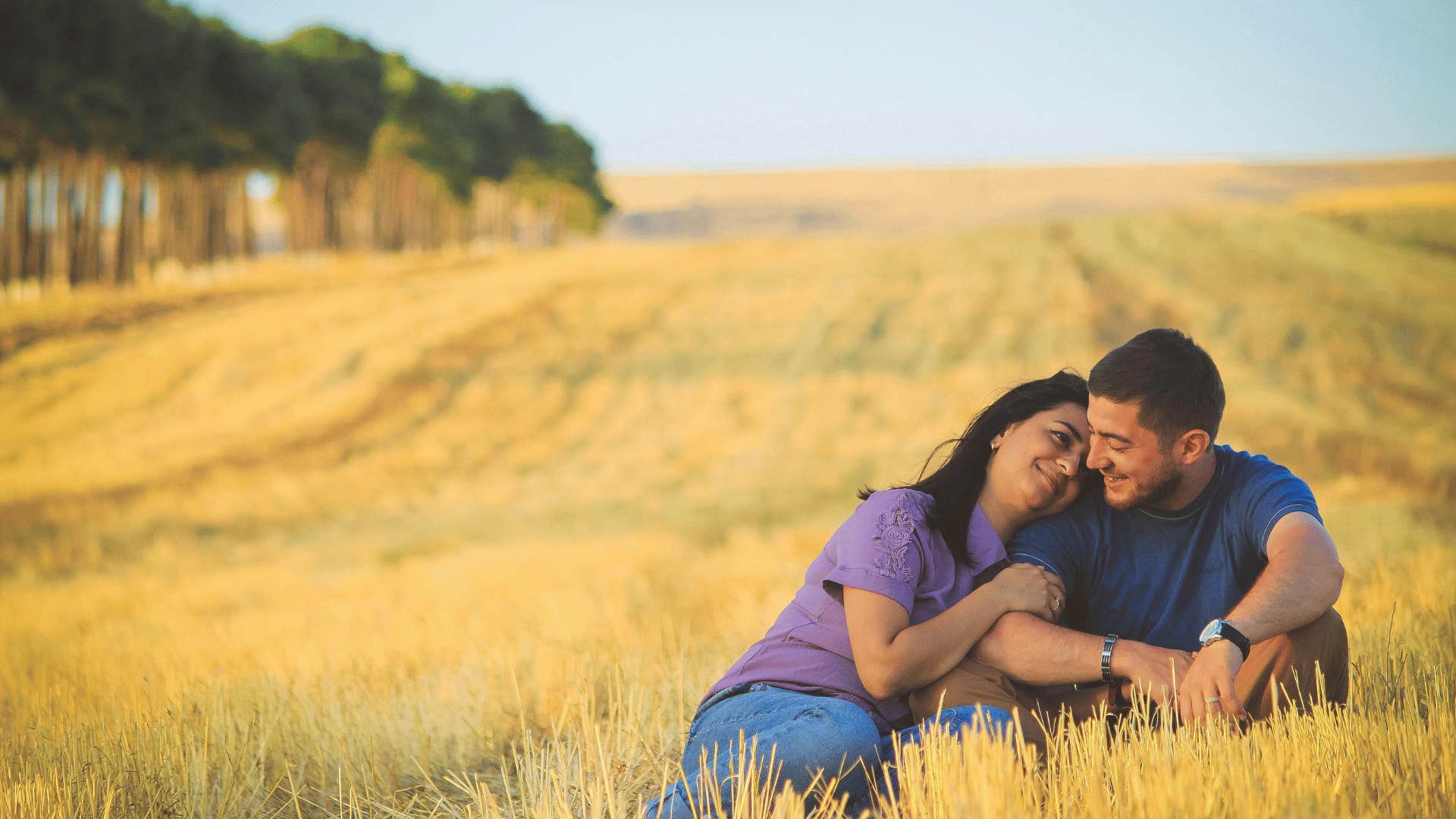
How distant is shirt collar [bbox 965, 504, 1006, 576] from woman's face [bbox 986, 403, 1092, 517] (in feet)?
0.38

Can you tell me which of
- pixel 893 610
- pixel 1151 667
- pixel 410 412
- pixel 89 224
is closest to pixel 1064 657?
pixel 1151 667

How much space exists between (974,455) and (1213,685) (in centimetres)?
106

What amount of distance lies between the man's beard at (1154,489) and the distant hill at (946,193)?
87158mm

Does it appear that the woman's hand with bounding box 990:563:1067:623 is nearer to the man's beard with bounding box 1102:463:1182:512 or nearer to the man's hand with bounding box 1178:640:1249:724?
the man's beard with bounding box 1102:463:1182:512

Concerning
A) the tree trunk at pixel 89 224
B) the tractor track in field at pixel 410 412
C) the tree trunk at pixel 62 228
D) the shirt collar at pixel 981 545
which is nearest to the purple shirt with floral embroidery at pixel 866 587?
the shirt collar at pixel 981 545

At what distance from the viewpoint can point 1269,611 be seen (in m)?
3.45

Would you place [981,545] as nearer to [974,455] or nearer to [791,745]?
[974,455]

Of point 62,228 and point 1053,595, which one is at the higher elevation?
point 62,228

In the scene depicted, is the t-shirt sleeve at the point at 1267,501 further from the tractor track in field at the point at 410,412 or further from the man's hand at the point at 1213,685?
the tractor track in field at the point at 410,412

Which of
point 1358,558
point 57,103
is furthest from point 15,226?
point 1358,558

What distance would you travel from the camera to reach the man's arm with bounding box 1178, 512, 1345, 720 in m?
3.40

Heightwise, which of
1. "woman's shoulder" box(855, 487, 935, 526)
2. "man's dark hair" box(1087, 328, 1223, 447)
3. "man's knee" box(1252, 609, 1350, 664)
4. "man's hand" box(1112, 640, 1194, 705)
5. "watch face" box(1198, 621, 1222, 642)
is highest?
"man's dark hair" box(1087, 328, 1223, 447)

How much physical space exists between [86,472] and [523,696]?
18680 mm

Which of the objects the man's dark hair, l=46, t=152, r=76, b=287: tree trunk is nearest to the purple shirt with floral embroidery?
the man's dark hair
